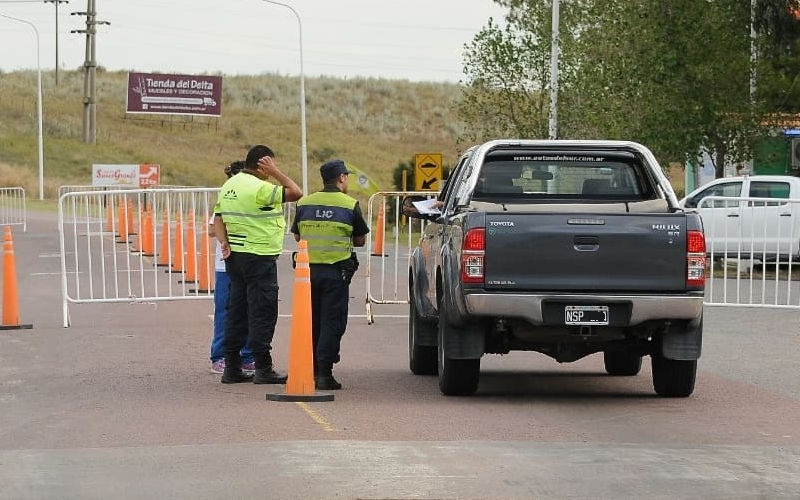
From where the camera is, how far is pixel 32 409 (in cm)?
1157

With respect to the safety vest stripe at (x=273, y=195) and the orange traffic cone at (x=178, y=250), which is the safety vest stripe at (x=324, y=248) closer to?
the safety vest stripe at (x=273, y=195)

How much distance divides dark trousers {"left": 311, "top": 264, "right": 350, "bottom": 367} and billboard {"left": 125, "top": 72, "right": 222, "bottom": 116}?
84.7 meters

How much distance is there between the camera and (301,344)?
1185cm

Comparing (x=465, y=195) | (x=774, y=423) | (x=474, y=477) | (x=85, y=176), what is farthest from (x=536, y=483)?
(x=85, y=176)

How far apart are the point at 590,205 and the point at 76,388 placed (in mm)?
4276

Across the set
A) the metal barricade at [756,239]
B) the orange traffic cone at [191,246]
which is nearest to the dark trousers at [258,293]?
the orange traffic cone at [191,246]

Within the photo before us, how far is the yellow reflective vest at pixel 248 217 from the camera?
507 inches

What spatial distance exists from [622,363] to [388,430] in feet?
14.1

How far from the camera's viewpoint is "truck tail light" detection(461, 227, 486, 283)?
37.8ft

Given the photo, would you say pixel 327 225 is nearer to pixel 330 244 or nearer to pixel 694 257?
pixel 330 244

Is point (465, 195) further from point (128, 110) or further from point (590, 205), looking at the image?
point (128, 110)

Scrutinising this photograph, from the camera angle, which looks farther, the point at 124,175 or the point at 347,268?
the point at 124,175

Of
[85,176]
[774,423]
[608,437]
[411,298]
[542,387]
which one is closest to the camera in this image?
[608,437]

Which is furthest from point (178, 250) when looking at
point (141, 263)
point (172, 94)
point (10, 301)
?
point (172, 94)
